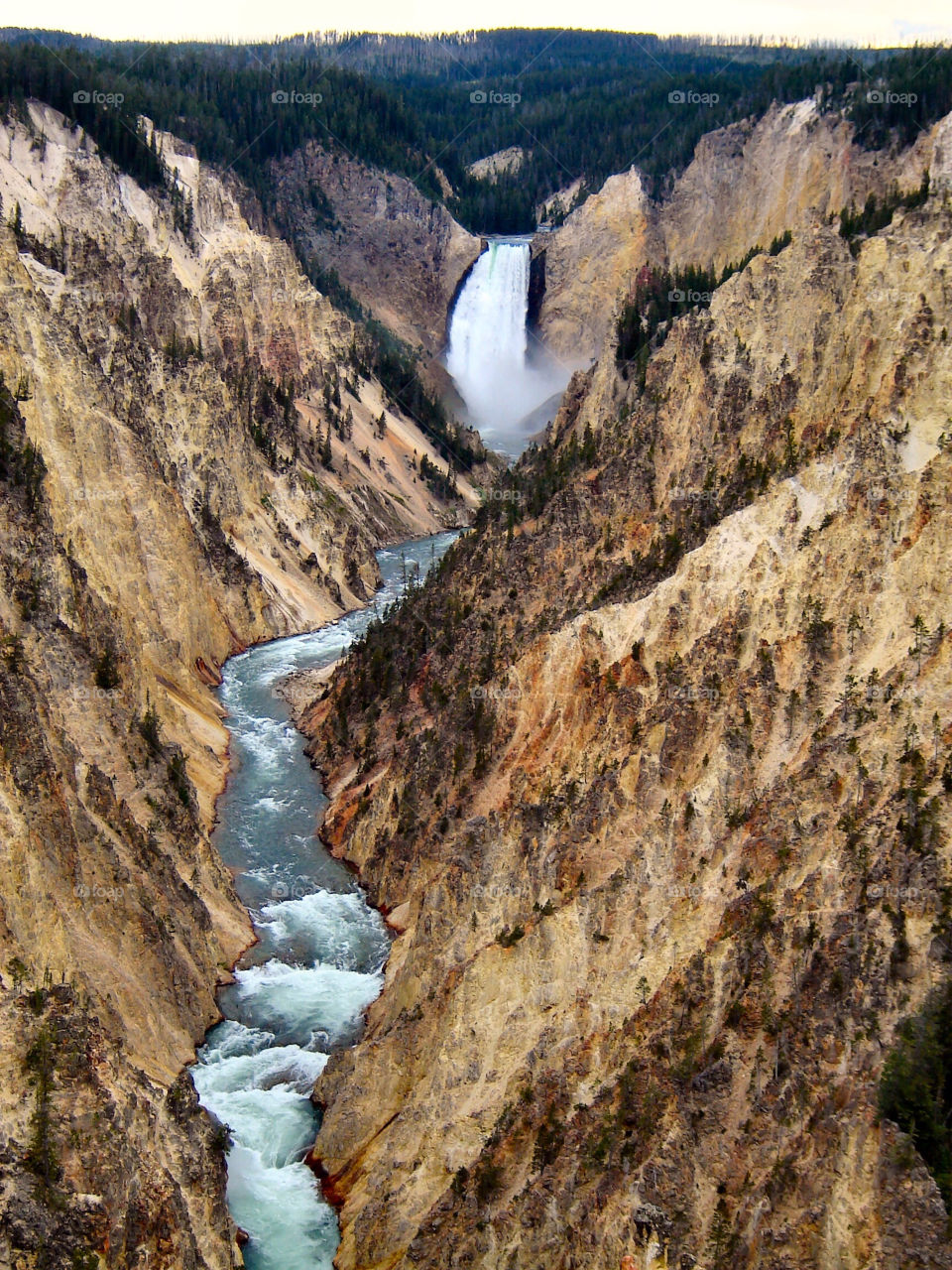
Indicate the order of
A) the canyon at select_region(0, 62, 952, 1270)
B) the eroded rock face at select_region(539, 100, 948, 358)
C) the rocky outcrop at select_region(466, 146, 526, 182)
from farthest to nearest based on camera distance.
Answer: the rocky outcrop at select_region(466, 146, 526, 182) < the eroded rock face at select_region(539, 100, 948, 358) < the canyon at select_region(0, 62, 952, 1270)

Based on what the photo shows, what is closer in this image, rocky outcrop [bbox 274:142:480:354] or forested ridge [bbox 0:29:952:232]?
forested ridge [bbox 0:29:952:232]

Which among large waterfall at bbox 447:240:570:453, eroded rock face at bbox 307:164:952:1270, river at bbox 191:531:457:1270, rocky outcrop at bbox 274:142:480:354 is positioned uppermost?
rocky outcrop at bbox 274:142:480:354

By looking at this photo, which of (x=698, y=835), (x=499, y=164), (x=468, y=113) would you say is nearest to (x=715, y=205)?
(x=499, y=164)

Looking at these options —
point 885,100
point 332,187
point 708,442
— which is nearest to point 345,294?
point 332,187

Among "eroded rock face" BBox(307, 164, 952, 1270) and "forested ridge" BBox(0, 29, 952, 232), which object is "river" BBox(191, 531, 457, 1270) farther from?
"forested ridge" BBox(0, 29, 952, 232)

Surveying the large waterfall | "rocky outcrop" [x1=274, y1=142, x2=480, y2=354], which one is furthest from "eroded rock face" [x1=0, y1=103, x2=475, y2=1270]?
"rocky outcrop" [x1=274, y1=142, x2=480, y2=354]

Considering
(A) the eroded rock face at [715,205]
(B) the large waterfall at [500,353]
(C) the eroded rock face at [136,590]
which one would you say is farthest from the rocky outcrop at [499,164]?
(C) the eroded rock face at [136,590]

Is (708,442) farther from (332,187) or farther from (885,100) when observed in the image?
(332,187)
